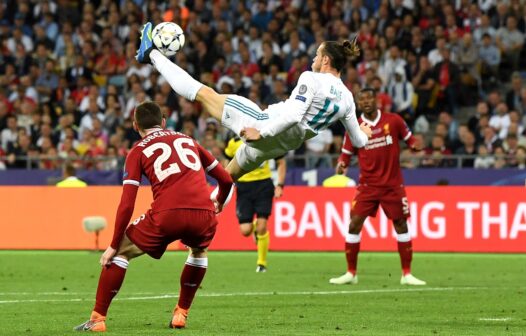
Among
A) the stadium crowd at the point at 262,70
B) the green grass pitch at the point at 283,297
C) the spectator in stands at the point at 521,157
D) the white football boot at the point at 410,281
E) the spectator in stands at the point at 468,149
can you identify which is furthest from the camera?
the stadium crowd at the point at 262,70

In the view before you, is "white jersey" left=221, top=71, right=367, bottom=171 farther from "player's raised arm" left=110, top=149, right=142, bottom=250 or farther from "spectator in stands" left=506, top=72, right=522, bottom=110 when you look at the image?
"spectator in stands" left=506, top=72, right=522, bottom=110

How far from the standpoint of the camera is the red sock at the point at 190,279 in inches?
428

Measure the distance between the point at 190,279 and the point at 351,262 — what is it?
561 cm

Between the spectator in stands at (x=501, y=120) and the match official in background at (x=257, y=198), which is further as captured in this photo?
the spectator in stands at (x=501, y=120)

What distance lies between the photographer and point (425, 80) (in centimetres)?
2628

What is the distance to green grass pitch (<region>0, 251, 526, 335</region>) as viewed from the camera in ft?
35.8

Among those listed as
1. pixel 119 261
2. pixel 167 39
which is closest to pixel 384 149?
pixel 167 39

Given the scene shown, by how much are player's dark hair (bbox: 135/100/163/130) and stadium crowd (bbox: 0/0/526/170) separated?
1333cm

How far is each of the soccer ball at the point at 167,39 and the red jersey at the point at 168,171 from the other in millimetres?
1486

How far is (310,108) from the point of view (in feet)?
38.1

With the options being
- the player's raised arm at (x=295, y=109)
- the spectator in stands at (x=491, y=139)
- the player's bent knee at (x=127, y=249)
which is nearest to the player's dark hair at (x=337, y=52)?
the player's raised arm at (x=295, y=109)

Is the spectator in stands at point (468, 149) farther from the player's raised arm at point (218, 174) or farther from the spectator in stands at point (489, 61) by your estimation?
the player's raised arm at point (218, 174)

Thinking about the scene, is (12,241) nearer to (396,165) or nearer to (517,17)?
(396,165)

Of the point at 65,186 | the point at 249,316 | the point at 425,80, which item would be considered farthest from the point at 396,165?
the point at 425,80
